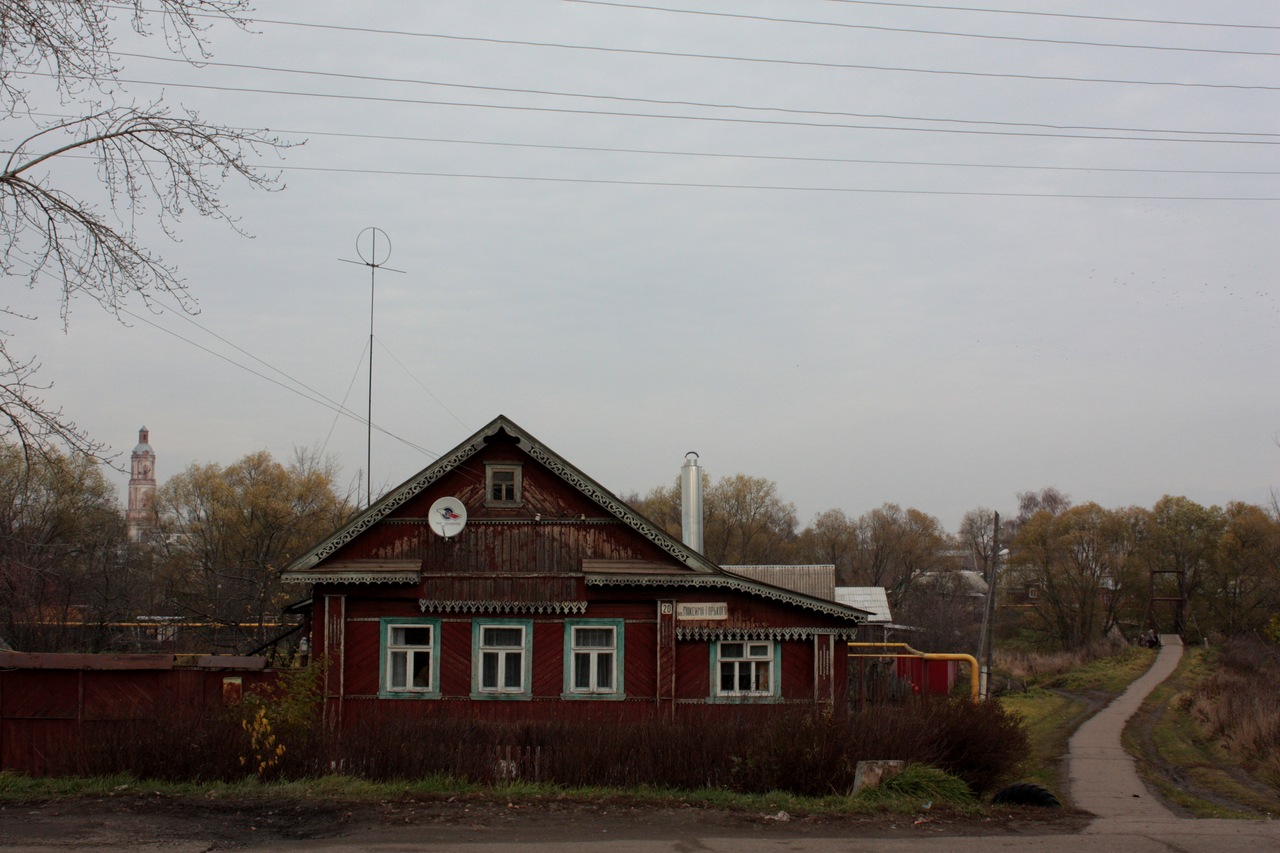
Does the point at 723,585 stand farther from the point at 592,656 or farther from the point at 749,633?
the point at 592,656

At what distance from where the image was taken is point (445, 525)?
20781mm

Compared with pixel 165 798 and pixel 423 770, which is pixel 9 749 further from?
pixel 423 770

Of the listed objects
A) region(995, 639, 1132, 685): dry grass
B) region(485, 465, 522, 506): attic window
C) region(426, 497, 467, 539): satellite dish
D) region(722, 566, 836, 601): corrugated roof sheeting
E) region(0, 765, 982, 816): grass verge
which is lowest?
region(995, 639, 1132, 685): dry grass

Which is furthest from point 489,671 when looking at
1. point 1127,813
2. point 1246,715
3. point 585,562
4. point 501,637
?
point 1246,715

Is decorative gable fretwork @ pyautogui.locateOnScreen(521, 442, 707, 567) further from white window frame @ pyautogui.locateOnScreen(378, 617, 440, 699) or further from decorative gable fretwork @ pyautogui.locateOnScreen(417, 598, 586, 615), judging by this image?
white window frame @ pyautogui.locateOnScreen(378, 617, 440, 699)

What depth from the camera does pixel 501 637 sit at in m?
21.1

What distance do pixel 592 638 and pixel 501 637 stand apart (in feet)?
5.89

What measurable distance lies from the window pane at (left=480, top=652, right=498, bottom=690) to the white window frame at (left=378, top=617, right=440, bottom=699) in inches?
33.6

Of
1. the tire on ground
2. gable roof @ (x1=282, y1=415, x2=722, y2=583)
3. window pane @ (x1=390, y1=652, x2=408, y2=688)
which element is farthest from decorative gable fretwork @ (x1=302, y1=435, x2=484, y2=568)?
the tire on ground

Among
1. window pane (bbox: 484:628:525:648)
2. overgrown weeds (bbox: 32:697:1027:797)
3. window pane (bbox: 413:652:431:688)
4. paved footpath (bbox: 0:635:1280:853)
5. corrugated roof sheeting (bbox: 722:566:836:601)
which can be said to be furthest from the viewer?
corrugated roof sheeting (bbox: 722:566:836:601)

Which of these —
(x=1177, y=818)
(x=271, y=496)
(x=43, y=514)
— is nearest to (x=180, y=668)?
(x=1177, y=818)

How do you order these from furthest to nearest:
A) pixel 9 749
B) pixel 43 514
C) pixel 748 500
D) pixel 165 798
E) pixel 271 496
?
pixel 748 500 → pixel 271 496 → pixel 43 514 → pixel 9 749 → pixel 165 798

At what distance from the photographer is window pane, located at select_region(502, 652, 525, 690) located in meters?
21.0

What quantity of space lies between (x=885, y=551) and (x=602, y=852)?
69.3 m
